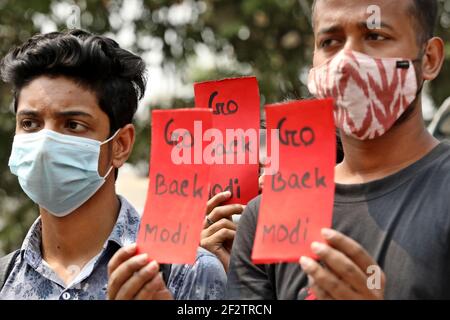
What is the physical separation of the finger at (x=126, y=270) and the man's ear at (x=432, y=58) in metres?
Answer: 1.04

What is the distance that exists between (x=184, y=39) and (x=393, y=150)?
774 cm

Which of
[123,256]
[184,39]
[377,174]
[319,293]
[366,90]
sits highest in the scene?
[184,39]

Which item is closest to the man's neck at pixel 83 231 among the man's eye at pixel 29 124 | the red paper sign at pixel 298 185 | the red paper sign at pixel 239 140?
the man's eye at pixel 29 124

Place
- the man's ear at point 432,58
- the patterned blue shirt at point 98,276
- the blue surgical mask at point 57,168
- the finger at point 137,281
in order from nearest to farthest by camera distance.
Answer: the finger at point 137,281 → the man's ear at point 432,58 → the patterned blue shirt at point 98,276 → the blue surgical mask at point 57,168

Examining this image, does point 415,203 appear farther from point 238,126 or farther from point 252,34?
point 252,34

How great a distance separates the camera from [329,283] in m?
2.41

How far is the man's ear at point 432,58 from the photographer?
114 inches

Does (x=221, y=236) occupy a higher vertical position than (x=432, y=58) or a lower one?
lower

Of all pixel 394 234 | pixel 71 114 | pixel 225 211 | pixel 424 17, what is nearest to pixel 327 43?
pixel 424 17

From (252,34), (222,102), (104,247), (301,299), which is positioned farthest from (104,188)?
(252,34)

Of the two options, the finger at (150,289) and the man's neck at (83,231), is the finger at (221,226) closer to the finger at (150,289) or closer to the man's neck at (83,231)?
the man's neck at (83,231)

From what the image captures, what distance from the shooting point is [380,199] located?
8.94 feet

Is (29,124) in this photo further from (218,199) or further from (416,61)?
(416,61)
